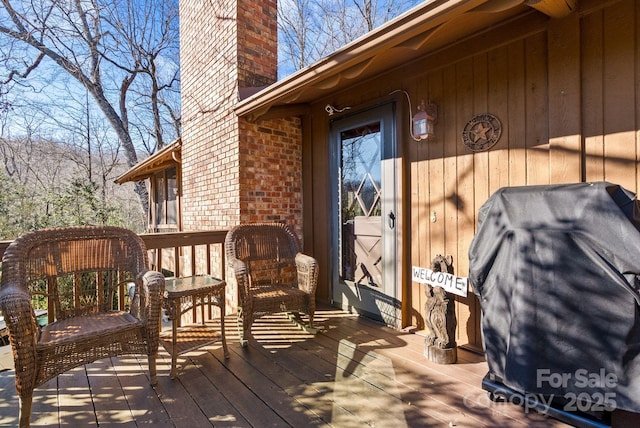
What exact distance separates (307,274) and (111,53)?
11600 mm

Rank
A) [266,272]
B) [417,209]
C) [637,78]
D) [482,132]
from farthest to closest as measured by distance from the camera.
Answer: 1. [266,272]
2. [417,209]
3. [482,132]
4. [637,78]

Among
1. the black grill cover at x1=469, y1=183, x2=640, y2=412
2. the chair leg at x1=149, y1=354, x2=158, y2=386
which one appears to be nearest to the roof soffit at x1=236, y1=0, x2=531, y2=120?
the black grill cover at x1=469, y1=183, x2=640, y2=412

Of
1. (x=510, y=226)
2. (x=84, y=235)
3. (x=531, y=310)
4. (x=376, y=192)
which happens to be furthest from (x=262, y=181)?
(x=531, y=310)

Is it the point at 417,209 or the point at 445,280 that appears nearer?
the point at 445,280

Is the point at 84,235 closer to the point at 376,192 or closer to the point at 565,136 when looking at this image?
the point at 376,192

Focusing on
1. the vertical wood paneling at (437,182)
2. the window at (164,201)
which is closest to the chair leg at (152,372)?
the vertical wood paneling at (437,182)

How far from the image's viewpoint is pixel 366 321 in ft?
10.5

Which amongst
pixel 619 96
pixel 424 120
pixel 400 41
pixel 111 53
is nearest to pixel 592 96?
pixel 619 96

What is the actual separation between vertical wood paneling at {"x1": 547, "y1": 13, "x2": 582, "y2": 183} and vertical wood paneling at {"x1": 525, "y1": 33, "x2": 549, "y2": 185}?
1.7 inches

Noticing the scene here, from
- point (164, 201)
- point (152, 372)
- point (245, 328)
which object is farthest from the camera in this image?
point (164, 201)

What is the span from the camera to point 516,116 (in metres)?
2.26

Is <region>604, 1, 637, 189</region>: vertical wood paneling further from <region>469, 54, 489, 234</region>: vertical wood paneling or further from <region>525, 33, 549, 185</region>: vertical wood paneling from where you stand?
<region>469, 54, 489, 234</region>: vertical wood paneling

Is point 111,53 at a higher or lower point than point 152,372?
higher

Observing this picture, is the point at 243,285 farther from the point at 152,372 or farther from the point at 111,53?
the point at 111,53
